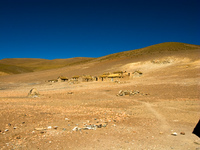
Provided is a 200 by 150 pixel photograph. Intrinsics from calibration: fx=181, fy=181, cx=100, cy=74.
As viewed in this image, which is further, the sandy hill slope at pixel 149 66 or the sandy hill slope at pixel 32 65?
the sandy hill slope at pixel 32 65

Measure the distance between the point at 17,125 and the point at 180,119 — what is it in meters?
7.61

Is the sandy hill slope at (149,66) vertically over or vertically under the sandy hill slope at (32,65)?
under

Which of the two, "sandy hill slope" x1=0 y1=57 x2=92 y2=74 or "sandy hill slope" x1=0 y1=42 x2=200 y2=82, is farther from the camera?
"sandy hill slope" x1=0 y1=57 x2=92 y2=74

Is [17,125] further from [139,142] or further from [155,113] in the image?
[155,113]

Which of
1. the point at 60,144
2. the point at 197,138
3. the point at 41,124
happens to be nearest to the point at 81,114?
the point at 41,124

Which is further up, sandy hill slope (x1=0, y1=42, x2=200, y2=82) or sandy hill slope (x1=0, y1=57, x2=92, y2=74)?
sandy hill slope (x1=0, y1=57, x2=92, y2=74)

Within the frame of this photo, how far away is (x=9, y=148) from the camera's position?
5512mm

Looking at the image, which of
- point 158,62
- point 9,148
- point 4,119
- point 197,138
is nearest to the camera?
point 9,148

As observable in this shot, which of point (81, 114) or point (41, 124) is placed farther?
point (81, 114)

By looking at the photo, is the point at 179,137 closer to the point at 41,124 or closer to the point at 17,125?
the point at 41,124

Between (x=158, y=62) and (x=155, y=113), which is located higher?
(x=158, y=62)

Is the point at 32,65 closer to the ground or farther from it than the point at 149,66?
farther from it

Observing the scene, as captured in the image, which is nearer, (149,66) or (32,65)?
(149,66)

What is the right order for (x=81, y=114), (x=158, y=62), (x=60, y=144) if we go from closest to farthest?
(x=60, y=144)
(x=81, y=114)
(x=158, y=62)
